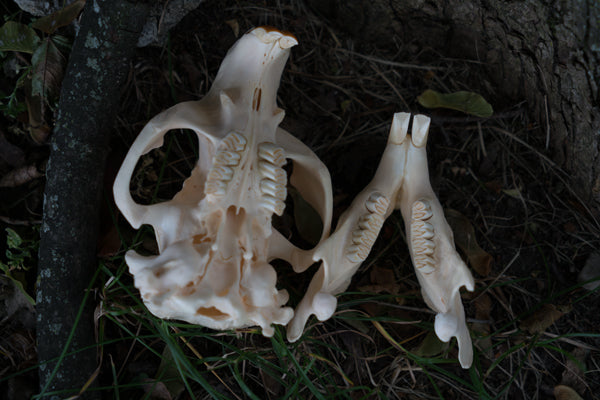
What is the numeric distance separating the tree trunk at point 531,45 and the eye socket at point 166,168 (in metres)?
0.84

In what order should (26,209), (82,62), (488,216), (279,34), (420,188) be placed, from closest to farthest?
(279,34), (82,62), (420,188), (26,209), (488,216)

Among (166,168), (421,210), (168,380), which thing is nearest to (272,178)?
(421,210)

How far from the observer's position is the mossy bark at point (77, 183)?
1.49 meters

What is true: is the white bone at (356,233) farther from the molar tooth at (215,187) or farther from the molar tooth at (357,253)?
the molar tooth at (215,187)

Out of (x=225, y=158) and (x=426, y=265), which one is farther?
(x=426, y=265)

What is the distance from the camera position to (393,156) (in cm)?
169

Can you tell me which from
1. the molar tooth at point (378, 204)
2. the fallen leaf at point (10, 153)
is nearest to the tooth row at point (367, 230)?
the molar tooth at point (378, 204)

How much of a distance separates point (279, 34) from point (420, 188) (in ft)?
2.44

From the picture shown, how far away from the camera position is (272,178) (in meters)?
1.41

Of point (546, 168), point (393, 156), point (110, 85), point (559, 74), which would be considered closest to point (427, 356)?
point (393, 156)

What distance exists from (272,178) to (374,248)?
71cm

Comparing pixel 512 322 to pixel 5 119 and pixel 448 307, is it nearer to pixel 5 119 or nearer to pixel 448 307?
pixel 448 307

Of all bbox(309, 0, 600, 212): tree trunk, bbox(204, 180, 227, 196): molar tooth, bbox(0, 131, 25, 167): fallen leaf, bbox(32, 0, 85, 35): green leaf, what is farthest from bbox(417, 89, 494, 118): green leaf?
bbox(0, 131, 25, 167): fallen leaf

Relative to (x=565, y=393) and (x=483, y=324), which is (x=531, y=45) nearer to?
(x=483, y=324)
